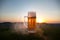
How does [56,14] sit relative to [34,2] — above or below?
below

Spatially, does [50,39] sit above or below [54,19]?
below

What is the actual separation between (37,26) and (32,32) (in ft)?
0.29

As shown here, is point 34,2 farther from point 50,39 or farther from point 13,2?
point 50,39

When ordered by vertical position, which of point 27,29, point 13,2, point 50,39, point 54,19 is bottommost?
point 50,39

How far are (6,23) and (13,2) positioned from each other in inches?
9.9

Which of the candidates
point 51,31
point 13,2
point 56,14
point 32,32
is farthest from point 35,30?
point 13,2

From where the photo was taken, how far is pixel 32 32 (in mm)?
1434

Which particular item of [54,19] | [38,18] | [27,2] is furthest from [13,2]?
[54,19]

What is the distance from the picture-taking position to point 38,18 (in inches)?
57.0

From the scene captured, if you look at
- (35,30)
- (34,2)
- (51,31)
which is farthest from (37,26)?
(34,2)

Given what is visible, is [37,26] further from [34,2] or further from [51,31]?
[34,2]

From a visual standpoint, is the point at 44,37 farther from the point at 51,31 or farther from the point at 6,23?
the point at 6,23

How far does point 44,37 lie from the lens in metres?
1.44

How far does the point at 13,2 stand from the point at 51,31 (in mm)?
542
